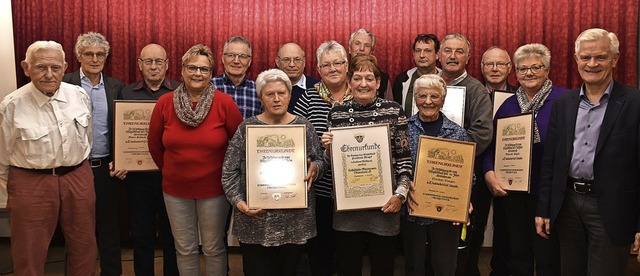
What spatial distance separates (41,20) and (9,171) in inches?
87.5

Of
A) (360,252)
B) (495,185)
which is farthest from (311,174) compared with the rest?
(495,185)

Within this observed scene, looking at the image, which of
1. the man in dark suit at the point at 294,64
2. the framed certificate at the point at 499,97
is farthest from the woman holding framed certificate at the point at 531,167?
the man in dark suit at the point at 294,64

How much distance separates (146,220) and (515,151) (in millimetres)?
2524

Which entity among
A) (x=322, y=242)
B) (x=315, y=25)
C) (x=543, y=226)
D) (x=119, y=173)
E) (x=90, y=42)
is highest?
(x=315, y=25)

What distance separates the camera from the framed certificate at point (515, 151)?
9.91ft

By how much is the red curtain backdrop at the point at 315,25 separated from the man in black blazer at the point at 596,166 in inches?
79.6

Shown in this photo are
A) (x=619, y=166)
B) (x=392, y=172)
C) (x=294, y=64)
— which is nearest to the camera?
(x=619, y=166)

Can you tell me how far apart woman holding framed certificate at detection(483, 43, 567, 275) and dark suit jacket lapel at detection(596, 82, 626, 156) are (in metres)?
0.56

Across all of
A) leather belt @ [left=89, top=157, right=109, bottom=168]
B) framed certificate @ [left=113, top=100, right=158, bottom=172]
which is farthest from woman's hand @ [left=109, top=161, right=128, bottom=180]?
leather belt @ [left=89, top=157, right=109, bottom=168]

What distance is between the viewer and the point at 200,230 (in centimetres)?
304

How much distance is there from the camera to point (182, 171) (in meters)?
2.92

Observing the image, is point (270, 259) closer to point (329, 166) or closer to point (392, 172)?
point (329, 166)

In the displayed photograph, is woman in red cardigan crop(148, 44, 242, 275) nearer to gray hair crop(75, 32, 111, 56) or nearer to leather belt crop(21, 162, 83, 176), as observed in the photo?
leather belt crop(21, 162, 83, 176)

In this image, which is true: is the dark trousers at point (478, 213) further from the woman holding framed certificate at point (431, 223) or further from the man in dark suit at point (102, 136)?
the man in dark suit at point (102, 136)
